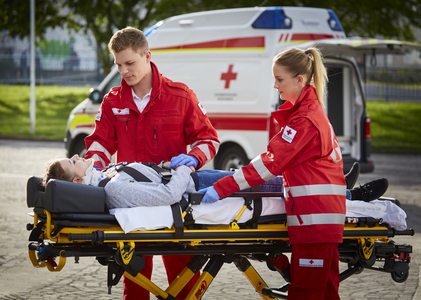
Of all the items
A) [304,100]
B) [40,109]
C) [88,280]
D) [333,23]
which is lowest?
[40,109]

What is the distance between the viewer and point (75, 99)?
28.3 metres

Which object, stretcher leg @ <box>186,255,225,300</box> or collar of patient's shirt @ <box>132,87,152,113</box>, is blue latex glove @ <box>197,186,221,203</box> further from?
collar of patient's shirt @ <box>132,87,152,113</box>

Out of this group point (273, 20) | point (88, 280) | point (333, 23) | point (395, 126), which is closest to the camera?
point (88, 280)

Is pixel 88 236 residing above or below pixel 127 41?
below

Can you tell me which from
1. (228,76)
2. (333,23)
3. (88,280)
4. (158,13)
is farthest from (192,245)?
(158,13)

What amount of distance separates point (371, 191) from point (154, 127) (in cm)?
150

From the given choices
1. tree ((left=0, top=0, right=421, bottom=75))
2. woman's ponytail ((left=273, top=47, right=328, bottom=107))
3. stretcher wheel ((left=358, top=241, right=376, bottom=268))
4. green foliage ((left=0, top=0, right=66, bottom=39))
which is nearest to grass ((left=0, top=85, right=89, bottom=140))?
tree ((left=0, top=0, right=421, bottom=75))

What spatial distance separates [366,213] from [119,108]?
69.2 inches

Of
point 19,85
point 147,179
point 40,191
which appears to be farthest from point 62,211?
point 19,85

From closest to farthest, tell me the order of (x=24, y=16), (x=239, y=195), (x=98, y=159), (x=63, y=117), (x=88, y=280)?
(x=239, y=195) → (x=98, y=159) → (x=88, y=280) → (x=24, y=16) → (x=63, y=117)

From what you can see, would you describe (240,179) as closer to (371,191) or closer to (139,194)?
(139,194)

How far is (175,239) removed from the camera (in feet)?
11.0

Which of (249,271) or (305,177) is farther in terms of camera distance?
(249,271)

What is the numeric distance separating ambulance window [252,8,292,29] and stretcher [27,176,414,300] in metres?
5.65
